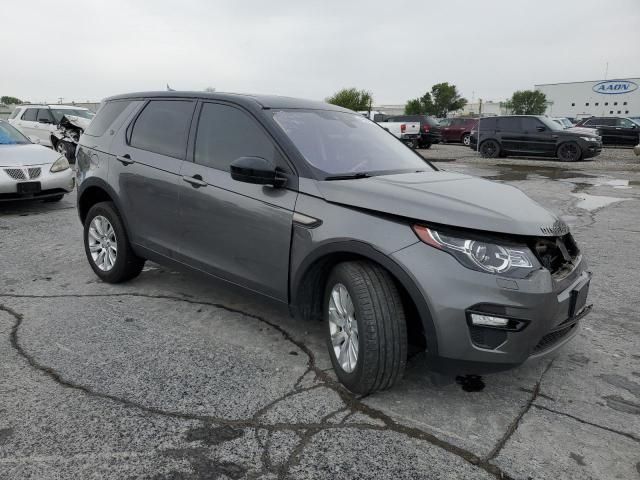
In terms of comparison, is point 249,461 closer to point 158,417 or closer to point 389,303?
point 158,417

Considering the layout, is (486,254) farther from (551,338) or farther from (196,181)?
(196,181)

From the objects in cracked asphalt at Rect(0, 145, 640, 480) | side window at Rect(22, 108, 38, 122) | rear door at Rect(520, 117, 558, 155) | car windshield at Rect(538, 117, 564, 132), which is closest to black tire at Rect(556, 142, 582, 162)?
rear door at Rect(520, 117, 558, 155)

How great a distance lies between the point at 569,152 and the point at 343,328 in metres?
18.2

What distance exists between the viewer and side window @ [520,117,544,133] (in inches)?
743

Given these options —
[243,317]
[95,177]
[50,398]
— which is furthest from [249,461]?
[95,177]

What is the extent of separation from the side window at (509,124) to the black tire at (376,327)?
18.5 meters

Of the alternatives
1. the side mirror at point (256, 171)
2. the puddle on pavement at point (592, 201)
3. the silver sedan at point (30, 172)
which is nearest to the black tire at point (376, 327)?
the side mirror at point (256, 171)

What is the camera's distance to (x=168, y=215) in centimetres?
393

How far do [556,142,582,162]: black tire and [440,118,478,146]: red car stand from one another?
32.7 feet

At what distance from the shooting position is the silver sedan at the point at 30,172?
7.64m

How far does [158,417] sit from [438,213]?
176 centimetres

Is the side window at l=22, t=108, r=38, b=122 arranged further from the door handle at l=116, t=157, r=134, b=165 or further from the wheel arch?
the wheel arch

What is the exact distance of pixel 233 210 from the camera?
3.42 metres

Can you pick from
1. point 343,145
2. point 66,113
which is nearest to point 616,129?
point 66,113
